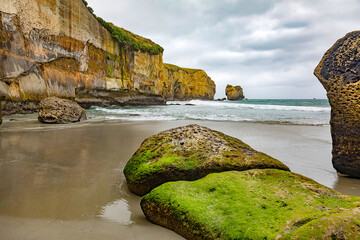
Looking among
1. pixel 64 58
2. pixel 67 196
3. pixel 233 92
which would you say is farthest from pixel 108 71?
pixel 233 92

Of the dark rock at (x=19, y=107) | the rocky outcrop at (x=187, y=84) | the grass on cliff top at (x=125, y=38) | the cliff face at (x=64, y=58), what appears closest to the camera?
the dark rock at (x=19, y=107)

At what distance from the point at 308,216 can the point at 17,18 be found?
16596mm

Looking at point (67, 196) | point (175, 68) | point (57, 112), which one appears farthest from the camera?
point (175, 68)

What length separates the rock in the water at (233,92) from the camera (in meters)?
86.1

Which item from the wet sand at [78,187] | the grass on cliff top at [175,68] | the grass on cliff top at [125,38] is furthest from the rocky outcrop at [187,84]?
the wet sand at [78,187]

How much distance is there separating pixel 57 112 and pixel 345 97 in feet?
32.6

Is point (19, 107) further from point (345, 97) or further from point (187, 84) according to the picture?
point (187, 84)

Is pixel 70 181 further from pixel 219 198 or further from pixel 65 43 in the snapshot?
pixel 65 43

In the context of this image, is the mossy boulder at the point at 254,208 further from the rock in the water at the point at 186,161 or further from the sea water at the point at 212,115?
the sea water at the point at 212,115

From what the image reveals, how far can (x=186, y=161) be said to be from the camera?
2.71 m

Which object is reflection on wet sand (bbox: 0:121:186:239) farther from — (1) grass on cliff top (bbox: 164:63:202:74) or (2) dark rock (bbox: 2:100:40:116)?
(1) grass on cliff top (bbox: 164:63:202:74)

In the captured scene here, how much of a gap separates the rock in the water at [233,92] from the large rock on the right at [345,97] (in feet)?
278

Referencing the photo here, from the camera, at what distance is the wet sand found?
1.88 m

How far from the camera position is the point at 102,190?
2.74 m
